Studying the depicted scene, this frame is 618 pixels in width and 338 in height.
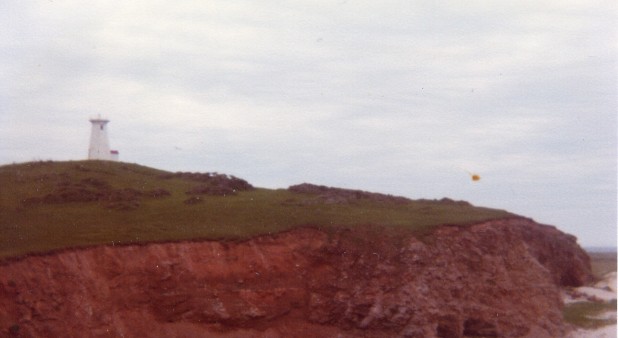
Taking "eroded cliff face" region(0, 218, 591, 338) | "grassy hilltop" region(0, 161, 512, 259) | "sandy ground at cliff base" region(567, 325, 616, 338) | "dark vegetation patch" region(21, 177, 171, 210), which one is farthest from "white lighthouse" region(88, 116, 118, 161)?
"sandy ground at cliff base" region(567, 325, 616, 338)

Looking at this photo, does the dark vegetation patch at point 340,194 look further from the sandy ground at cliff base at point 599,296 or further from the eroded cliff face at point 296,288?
the sandy ground at cliff base at point 599,296

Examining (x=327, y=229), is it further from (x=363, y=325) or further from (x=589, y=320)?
(x=589, y=320)

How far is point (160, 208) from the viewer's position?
39.2 meters

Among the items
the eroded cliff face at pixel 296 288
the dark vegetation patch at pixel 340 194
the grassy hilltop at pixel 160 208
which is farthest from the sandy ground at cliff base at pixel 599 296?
the dark vegetation patch at pixel 340 194

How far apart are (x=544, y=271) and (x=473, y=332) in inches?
300

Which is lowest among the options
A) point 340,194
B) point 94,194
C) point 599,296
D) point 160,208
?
point 599,296

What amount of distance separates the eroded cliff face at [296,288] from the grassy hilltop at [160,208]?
38.0 inches

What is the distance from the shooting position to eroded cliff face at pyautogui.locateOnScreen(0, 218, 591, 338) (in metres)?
31.4

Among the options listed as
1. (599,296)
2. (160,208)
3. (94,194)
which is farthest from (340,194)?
(599,296)

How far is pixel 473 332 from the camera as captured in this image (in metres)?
39.9

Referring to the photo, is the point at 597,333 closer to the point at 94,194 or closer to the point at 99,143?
the point at 94,194

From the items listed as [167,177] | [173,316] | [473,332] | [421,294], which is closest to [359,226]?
[421,294]

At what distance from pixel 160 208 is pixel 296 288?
8.17 m

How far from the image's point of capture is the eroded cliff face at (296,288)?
103ft
